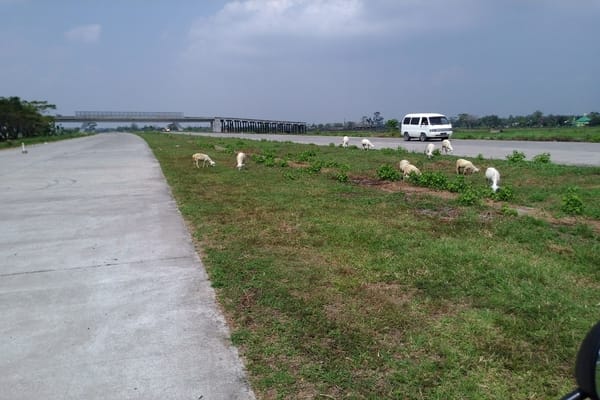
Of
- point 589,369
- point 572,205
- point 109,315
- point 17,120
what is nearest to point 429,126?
point 572,205

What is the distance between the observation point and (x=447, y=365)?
3.04 metres

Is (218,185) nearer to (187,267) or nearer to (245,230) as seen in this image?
(245,230)

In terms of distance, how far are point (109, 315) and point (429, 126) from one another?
3048cm

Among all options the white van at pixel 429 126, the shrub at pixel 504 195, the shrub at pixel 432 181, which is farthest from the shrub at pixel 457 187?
the white van at pixel 429 126

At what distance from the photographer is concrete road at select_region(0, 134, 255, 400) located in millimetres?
2947

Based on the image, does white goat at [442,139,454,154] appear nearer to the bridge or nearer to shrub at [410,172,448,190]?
shrub at [410,172,448,190]

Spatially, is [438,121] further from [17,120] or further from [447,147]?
[17,120]

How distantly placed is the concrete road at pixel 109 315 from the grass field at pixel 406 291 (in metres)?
0.28

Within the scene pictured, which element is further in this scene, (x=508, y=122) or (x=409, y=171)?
(x=508, y=122)

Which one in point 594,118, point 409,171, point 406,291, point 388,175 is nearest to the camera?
point 406,291

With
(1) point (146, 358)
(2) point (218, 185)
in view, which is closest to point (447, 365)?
(1) point (146, 358)

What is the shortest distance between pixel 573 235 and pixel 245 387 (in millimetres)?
5465

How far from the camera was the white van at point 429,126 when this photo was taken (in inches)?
1241

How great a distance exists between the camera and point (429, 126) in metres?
31.7
